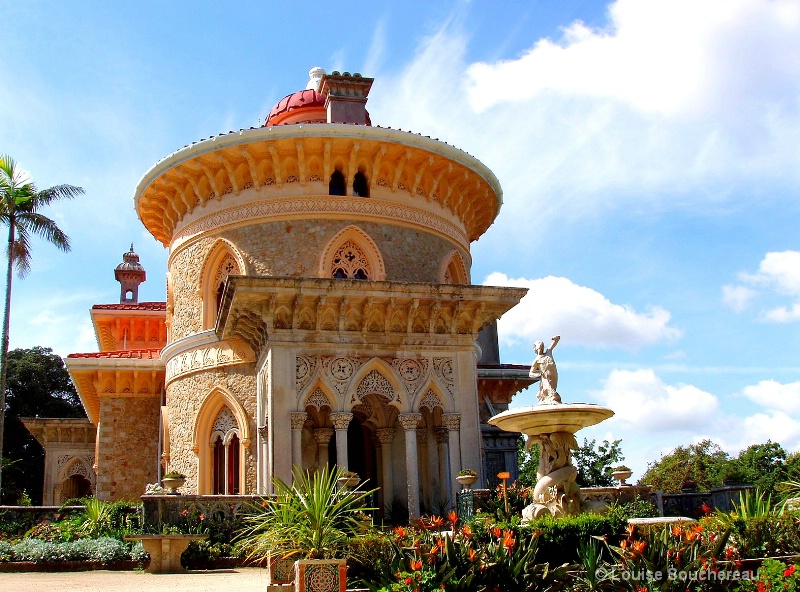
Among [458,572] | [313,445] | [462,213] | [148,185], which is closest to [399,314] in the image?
[313,445]

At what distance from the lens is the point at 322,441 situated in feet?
61.2

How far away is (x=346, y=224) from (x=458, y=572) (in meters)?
12.3

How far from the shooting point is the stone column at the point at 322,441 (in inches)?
731

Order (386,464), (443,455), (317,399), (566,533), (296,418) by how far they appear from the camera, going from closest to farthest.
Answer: (566,533), (296,418), (317,399), (443,455), (386,464)

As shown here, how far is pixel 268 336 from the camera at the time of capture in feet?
54.9

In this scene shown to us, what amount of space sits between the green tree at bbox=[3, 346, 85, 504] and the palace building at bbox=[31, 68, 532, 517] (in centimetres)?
2589

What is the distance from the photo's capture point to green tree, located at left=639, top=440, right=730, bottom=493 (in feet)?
146

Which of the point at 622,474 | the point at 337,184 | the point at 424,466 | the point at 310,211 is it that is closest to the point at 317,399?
the point at 424,466

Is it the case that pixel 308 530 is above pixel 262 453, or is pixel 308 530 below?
below

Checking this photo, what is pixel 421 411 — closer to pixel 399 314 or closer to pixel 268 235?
pixel 399 314

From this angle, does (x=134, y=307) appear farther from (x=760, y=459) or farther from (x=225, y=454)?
(x=760, y=459)

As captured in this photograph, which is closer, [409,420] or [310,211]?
[409,420]

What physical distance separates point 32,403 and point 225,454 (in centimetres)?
3612

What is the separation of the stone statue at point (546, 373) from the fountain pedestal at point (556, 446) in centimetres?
37
